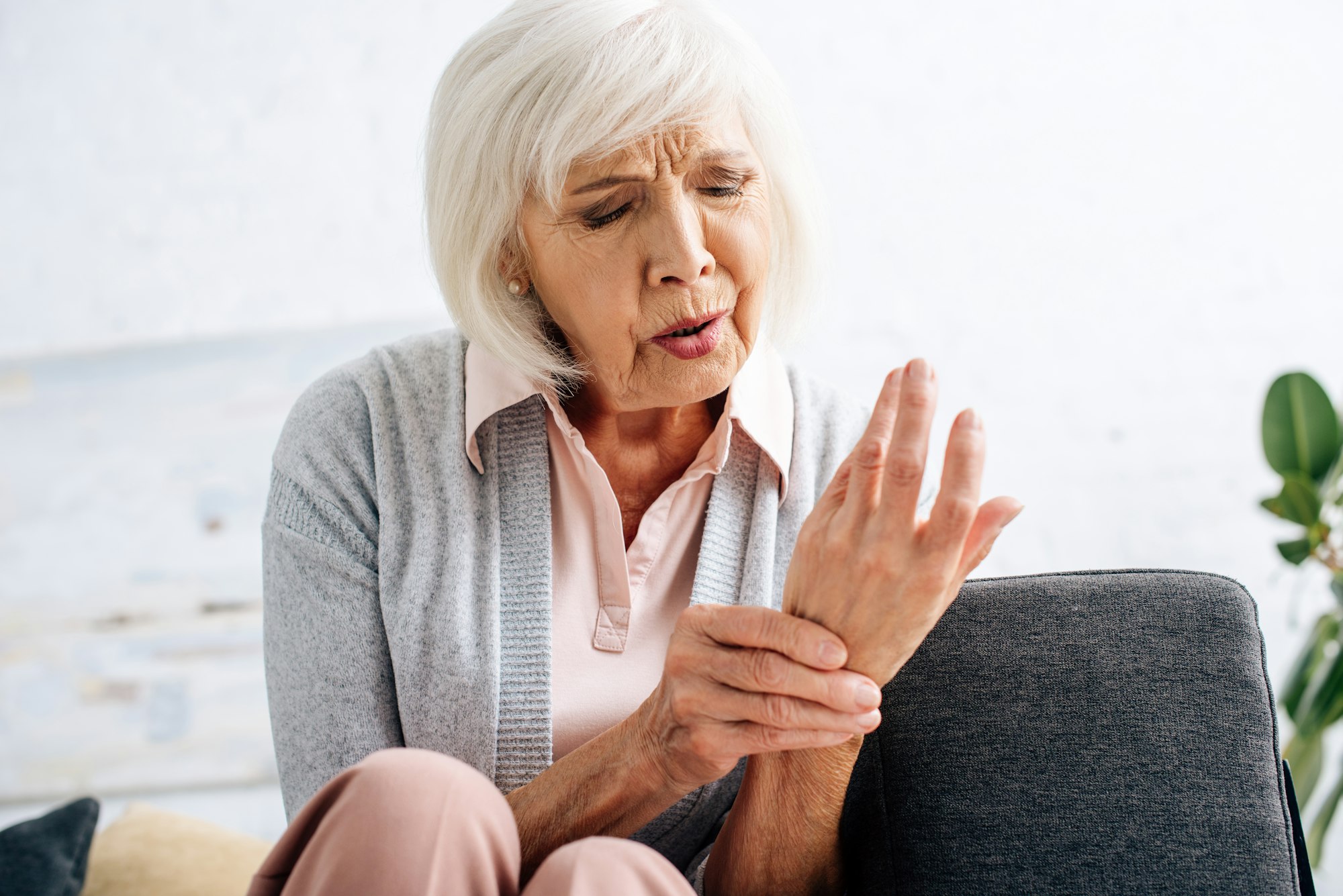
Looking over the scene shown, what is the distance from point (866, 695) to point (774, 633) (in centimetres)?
10

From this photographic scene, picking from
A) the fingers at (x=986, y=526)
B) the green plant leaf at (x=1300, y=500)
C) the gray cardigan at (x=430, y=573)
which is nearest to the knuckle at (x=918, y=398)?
the fingers at (x=986, y=526)

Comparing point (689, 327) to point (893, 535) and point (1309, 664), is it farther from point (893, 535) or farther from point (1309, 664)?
point (1309, 664)

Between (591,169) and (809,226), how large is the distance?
0.34m

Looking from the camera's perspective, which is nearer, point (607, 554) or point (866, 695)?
point (866, 695)

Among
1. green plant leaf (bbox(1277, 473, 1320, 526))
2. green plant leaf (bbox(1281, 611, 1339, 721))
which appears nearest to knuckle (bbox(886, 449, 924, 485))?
green plant leaf (bbox(1277, 473, 1320, 526))

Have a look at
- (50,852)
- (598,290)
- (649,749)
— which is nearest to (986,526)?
(649,749)

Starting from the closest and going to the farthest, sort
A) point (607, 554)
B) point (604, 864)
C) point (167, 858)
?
point (604, 864) → point (607, 554) → point (167, 858)

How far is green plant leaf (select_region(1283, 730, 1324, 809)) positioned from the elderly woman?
1.27m

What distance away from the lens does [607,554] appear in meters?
1.23

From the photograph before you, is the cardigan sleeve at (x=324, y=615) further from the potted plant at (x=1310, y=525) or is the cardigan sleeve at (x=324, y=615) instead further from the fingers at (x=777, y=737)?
the potted plant at (x=1310, y=525)

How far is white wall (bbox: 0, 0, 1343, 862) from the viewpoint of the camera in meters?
2.28

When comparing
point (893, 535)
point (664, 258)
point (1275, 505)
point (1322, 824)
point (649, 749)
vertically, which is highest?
point (664, 258)

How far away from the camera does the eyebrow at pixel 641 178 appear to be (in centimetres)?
107

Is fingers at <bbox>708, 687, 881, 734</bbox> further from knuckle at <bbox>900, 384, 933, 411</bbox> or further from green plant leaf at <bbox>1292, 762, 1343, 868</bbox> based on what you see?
green plant leaf at <bbox>1292, 762, 1343, 868</bbox>
